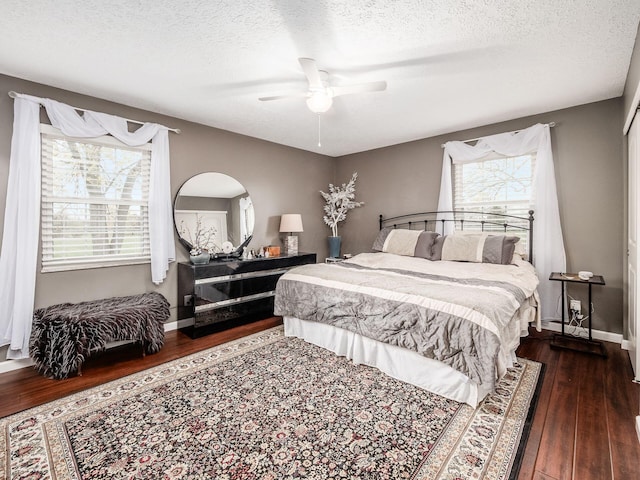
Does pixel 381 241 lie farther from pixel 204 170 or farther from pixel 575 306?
pixel 204 170

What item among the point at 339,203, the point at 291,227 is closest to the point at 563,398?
the point at 291,227

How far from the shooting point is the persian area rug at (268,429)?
1596 millimetres

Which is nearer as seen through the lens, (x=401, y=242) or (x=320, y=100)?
(x=320, y=100)

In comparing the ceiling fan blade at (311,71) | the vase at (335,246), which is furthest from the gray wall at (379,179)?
the ceiling fan blade at (311,71)

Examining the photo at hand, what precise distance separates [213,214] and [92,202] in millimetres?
1351

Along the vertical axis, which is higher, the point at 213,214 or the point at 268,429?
the point at 213,214

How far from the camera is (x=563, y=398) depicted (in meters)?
2.21

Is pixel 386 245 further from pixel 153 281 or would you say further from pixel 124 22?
pixel 124 22

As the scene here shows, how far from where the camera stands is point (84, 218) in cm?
313

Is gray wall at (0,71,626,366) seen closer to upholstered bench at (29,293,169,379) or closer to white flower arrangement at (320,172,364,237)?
white flower arrangement at (320,172,364,237)

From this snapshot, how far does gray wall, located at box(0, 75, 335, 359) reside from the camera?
2.90m

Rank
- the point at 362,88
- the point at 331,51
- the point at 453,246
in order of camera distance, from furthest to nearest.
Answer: the point at 453,246
the point at 362,88
the point at 331,51

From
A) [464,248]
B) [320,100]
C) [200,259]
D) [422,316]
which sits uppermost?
[320,100]

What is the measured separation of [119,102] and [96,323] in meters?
2.30
